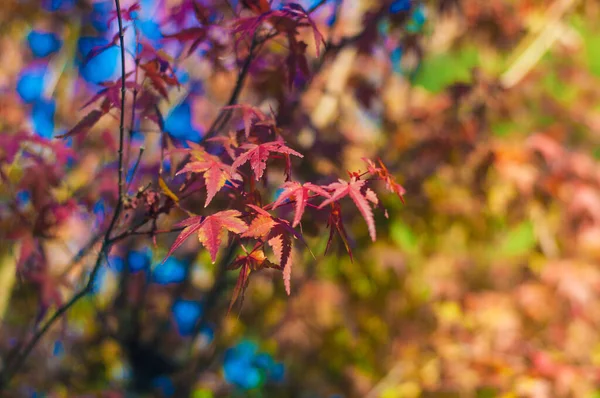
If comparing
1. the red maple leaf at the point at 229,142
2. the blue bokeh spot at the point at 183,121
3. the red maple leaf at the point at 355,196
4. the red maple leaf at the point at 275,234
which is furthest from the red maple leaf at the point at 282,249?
the blue bokeh spot at the point at 183,121

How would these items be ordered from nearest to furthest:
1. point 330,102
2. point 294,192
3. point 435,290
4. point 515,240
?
point 294,192 → point 330,102 → point 435,290 → point 515,240

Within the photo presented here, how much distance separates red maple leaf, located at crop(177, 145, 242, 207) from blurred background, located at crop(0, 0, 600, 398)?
1.07m

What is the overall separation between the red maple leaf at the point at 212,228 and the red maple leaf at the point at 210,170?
0.16ft

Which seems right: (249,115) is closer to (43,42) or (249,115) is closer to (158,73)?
(158,73)

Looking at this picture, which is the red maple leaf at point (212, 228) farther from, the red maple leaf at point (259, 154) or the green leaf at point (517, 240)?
the green leaf at point (517, 240)

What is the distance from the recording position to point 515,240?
438 cm

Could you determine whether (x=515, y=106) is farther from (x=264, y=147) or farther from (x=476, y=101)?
(x=264, y=147)

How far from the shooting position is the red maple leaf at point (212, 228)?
40.6 inches

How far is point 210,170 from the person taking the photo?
1.11m

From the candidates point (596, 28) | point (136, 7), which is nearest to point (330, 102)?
point (136, 7)

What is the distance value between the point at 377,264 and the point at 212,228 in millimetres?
1919

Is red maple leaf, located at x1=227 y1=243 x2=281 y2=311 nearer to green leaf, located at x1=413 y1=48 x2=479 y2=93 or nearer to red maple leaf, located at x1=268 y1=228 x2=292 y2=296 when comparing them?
red maple leaf, located at x1=268 y1=228 x2=292 y2=296

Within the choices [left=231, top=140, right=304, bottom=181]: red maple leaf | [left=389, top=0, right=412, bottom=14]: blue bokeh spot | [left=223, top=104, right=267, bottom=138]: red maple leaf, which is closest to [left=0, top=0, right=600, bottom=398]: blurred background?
[left=389, top=0, right=412, bottom=14]: blue bokeh spot

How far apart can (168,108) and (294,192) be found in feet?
4.79
